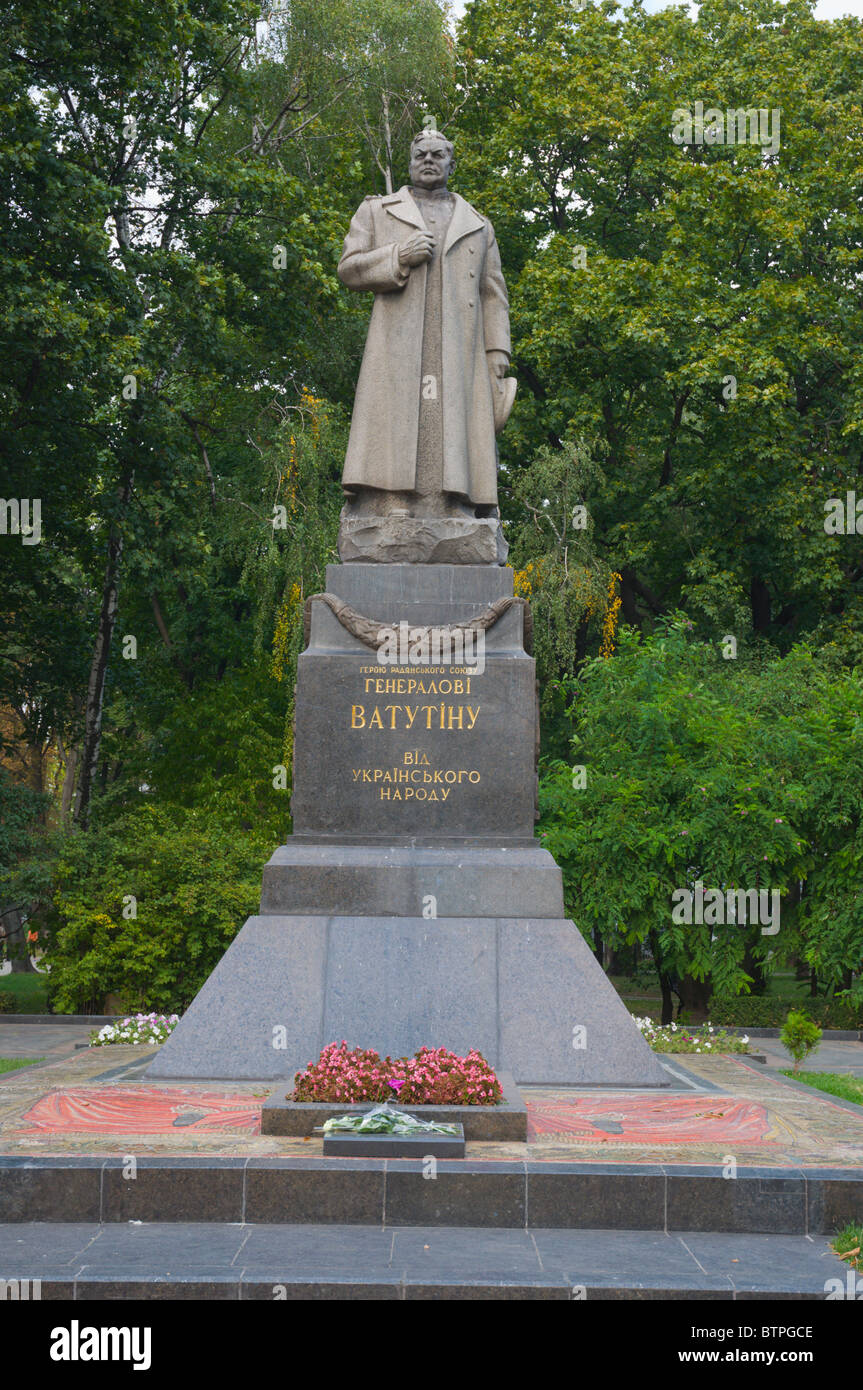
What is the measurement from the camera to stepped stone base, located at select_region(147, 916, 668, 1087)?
8570 mm

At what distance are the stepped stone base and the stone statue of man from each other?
3.27 meters

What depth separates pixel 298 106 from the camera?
2781 centimetres

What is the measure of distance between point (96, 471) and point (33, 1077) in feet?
46.4

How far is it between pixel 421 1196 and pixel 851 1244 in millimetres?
1826

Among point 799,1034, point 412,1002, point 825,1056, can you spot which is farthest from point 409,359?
point 825,1056

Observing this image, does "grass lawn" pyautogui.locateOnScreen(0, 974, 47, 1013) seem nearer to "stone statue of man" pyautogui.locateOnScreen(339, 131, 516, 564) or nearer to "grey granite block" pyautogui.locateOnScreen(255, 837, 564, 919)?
"grey granite block" pyautogui.locateOnScreen(255, 837, 564, 919)

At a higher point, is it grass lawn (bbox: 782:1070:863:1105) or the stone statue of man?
the stone statue of man

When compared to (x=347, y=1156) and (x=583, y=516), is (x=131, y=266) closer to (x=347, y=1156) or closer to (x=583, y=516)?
(x=583, y=516)

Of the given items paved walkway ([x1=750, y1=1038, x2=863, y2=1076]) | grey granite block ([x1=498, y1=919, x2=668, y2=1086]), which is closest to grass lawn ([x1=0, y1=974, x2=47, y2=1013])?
paved walkway ([x1=750, y1=1038, x2=863, y2=1076])

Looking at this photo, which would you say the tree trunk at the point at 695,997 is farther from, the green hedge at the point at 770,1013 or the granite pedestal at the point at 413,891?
the granite pedestal at the point at 413,891

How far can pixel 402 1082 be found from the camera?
689cm

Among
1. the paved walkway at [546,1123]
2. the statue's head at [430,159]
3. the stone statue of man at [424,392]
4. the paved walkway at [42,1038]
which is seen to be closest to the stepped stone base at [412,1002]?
the paved walkway at [546,1123]

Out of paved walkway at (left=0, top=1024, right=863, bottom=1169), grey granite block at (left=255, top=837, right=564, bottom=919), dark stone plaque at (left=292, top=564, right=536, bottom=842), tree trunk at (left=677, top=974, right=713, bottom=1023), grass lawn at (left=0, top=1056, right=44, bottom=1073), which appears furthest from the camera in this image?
tree trunk at (left=677, top=974, right=713, bottom=1023)

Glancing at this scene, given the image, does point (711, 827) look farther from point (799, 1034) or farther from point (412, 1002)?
point (412, 1002)
